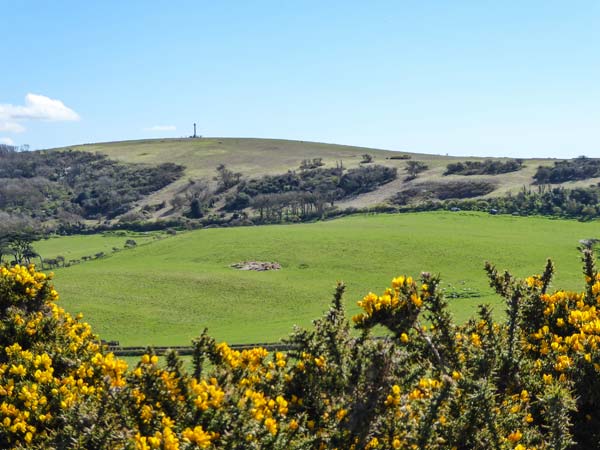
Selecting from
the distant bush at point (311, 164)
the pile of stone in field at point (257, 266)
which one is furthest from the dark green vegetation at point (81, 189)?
the pile of stone in field at point (257, 266)

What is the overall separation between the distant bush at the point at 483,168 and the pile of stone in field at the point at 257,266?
8216cm

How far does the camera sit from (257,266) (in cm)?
6612

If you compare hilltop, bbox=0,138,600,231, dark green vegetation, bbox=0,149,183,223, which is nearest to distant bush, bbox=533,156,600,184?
hilltop, bbox=0,138,600,231

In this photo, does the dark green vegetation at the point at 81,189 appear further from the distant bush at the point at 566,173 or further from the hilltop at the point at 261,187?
the distant bush at the point at 566,173

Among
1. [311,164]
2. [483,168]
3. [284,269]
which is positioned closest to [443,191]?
[483,168]

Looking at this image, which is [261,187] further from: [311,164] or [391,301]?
[391,301]

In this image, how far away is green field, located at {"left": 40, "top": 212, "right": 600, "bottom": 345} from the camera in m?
47.4

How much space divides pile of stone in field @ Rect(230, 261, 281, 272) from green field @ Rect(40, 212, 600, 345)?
4.46 ft

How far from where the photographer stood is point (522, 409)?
8828 millimetres

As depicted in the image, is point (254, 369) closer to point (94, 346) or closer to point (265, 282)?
point (94, 346)

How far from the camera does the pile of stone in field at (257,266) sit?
2586 inches

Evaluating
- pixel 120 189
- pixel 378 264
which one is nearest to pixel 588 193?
pixel 378 264

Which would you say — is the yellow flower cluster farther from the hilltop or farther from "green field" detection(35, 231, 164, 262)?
the hilltop

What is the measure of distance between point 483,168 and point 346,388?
453 ft
